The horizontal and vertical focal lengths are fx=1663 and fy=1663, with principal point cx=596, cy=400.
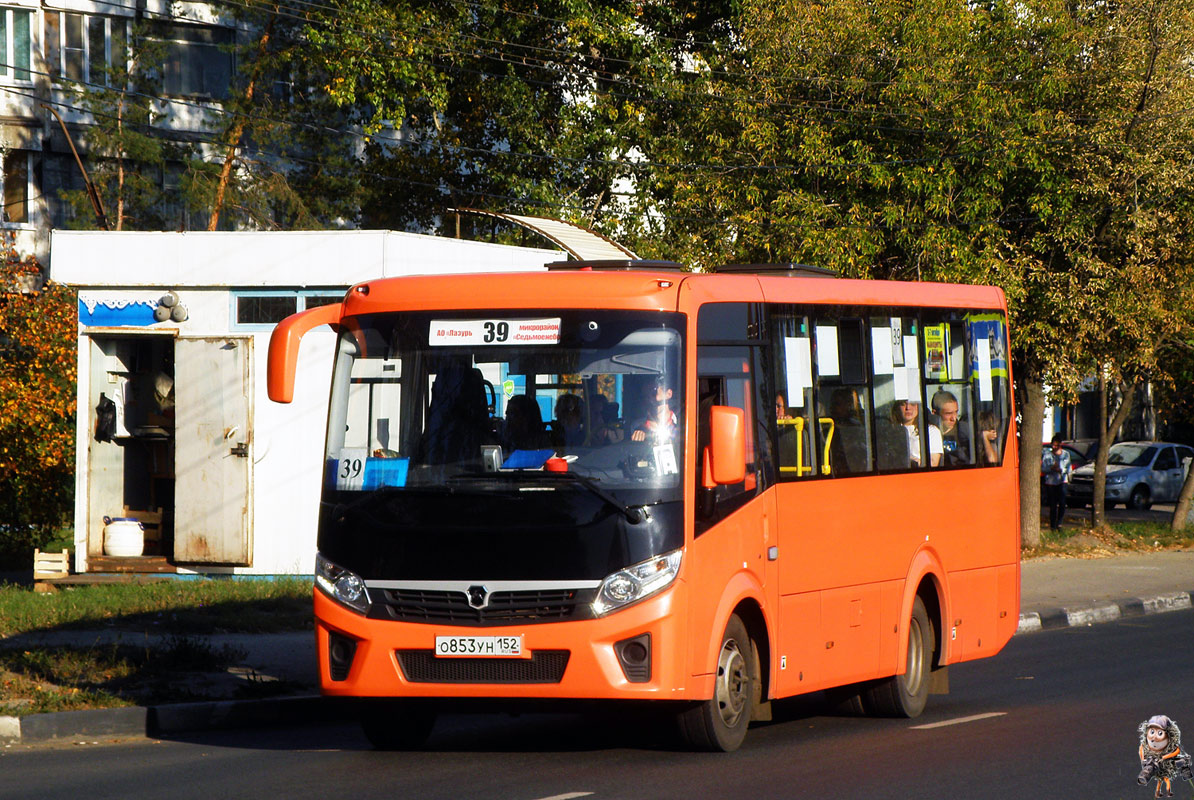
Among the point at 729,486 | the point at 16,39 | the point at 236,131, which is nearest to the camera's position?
the point at 729,486

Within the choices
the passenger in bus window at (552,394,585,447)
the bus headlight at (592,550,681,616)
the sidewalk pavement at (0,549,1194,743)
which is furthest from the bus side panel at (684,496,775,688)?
the sidewalk pavement at (0,549,1194,743)

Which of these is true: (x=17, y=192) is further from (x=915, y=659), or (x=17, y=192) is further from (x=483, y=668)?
(x=483, y=668)

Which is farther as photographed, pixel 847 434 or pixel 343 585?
pixel 847 434

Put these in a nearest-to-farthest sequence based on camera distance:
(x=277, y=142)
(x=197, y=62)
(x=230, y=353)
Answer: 1. (x=230, y=353)
2. (x=277, y=142)
3. (x=197, y=62)

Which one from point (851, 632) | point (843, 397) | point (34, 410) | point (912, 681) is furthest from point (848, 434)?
point (34, 410)

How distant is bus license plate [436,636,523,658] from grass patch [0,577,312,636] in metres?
5.83

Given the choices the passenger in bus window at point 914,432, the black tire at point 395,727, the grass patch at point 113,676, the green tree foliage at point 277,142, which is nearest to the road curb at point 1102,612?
the passenger in bus window at point 914,432

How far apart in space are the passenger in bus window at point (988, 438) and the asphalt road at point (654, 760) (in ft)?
5.82

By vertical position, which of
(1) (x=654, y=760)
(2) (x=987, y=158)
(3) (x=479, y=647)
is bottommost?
(1) (x=654, y=760)

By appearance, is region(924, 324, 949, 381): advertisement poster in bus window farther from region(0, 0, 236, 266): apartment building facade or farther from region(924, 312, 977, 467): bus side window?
region(0, 0, 236, 266): apartment building facade

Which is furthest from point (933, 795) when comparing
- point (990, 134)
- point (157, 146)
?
point (157, 146)

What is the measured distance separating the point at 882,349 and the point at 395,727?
13.5 ft

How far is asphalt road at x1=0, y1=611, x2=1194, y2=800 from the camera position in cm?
813

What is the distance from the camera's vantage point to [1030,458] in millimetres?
26875
